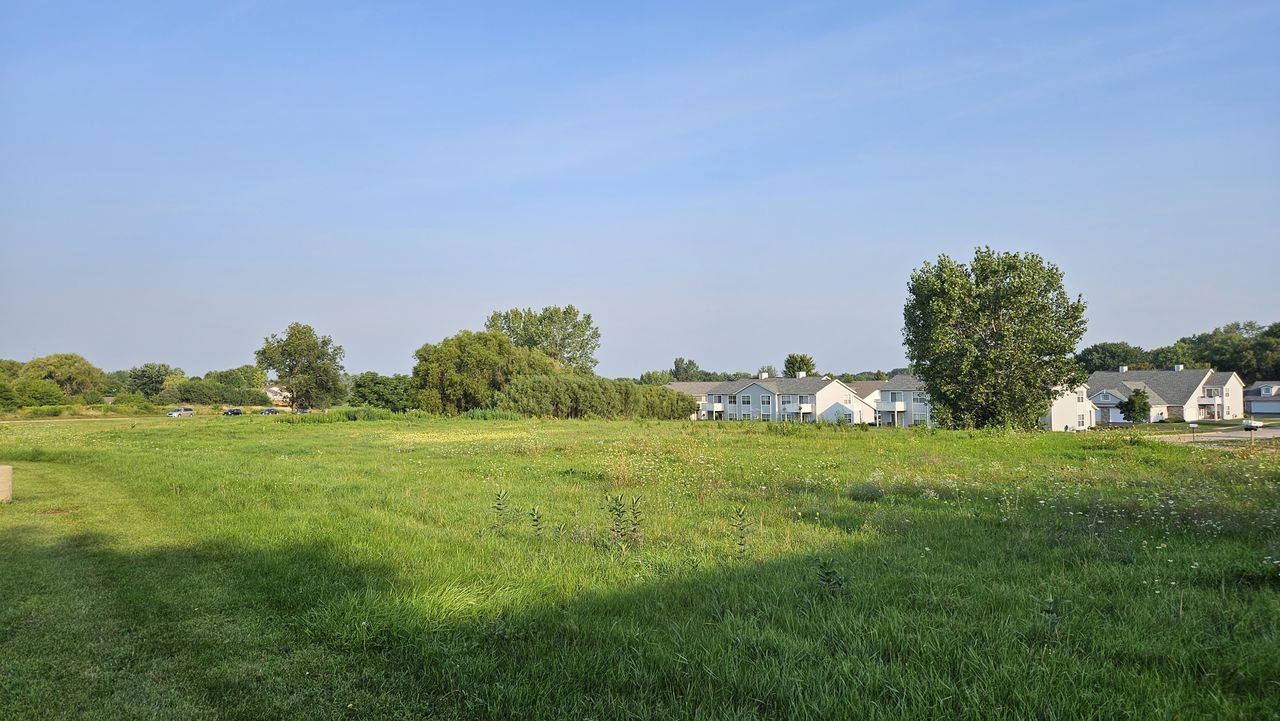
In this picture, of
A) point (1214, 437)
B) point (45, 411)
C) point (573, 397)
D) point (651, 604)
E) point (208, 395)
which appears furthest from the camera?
point (208, 395)

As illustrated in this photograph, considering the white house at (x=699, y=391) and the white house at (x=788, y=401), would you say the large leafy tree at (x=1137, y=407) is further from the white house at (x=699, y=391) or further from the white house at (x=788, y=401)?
the white house at (x=699, y=391)

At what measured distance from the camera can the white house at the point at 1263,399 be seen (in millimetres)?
88438

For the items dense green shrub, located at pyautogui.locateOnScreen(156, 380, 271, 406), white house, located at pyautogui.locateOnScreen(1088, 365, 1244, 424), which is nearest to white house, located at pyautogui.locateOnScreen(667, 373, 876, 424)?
white house, located at pyautogui.locateOnScreen(1088, 365, 1244, 424)

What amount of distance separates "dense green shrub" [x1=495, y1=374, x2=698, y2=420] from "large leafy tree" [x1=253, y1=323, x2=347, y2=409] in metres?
30.4

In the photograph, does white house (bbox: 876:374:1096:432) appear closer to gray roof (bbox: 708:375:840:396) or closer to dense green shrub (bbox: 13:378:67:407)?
gray roof (bbox: 708:375:840:396)

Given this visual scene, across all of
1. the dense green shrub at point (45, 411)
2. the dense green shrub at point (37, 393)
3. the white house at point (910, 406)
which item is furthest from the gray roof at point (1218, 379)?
the dense green shrub at point (37, 393)

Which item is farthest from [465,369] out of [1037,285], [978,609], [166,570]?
[978,609]

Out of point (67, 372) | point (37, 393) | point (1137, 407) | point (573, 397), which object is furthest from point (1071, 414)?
point (67, 372)

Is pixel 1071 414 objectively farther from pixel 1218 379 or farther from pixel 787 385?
pixel 1218 379

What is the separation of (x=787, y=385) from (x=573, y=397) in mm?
39554

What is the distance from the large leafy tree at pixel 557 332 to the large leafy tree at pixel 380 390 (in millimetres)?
26412

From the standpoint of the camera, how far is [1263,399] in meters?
89.6

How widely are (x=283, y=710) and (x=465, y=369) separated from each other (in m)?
57.0

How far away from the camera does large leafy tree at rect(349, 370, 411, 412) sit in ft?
214
